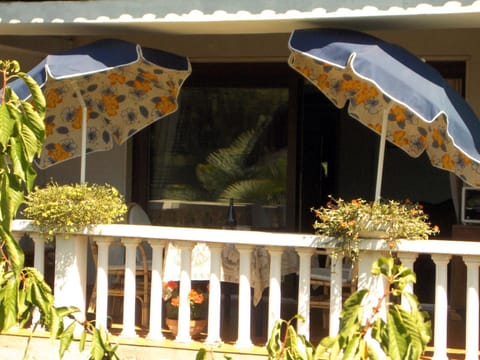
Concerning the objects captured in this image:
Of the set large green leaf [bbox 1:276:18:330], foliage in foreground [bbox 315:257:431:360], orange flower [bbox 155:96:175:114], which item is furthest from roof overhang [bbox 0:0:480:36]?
large green leaf [bbox 1:276:18:330]

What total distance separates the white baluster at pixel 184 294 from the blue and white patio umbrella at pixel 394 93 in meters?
1.32

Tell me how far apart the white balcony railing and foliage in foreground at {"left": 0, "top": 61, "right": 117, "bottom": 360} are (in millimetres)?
2545

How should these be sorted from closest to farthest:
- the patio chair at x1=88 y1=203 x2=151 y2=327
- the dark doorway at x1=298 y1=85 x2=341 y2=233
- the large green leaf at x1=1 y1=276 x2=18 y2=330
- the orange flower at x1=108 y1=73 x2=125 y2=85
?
the large green leaf at x1=1 y1=276 x2=18 y2=330, the patio chair at x1=88 y1=203 x2=151 y2=327, the orange flower at x1=108 y1=73 x2=125 y2=85, the dark doorway at x1=298 y1=85 x2=341 y2=233

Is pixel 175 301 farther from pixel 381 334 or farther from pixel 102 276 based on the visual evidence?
pixel 381 334

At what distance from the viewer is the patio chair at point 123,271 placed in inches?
262

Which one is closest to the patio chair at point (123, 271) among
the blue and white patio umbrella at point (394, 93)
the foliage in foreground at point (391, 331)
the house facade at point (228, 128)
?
the house facade at point (228, 128)

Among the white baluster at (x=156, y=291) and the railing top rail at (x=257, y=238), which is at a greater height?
the railing top rail at (x=257, y=238)

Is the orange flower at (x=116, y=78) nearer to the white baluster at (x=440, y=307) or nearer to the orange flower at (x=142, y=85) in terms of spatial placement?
the orange flower at (x=142, y=85)

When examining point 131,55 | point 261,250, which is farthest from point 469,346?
point 131,55

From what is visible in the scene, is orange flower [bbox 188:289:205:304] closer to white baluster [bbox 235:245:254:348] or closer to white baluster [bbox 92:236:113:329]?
white baluster [bbox 235:245:254:348]

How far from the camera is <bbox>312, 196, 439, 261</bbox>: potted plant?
545cm

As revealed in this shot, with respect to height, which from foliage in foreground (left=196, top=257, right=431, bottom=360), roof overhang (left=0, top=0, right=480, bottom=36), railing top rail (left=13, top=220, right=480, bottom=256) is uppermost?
roof overhang (left=0, top=0, right=480, bottom=36)

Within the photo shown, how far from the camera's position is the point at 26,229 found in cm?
618

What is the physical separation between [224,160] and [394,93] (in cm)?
366
